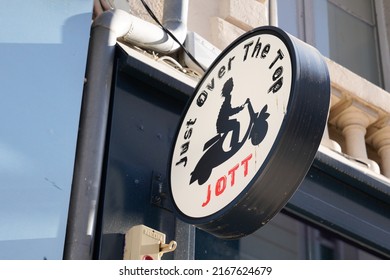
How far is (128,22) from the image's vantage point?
4.83m

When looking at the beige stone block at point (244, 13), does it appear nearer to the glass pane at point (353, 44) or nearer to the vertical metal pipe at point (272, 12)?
the vertical metal pipe at point (272, 12)

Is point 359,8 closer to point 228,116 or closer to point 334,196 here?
point 334,196

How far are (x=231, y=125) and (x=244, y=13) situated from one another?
2.14 m

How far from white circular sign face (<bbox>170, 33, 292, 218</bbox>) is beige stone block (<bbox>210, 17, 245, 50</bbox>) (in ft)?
4.59

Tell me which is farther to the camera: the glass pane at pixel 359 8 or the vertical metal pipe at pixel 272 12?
the glass pane at pixel 359 8

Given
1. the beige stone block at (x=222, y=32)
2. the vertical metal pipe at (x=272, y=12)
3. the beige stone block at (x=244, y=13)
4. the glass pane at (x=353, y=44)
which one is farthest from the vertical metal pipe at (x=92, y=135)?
the glass pane at (x=353, y=44)

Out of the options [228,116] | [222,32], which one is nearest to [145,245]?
[228,116]

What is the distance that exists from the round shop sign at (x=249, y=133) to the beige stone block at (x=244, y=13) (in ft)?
5.37

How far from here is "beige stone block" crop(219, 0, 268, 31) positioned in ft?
19.1

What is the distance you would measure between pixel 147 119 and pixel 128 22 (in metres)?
0.54

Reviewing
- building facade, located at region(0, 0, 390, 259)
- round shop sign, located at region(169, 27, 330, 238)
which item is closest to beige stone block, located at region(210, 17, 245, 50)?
building facade, located at region(0, 0, 390, 259)

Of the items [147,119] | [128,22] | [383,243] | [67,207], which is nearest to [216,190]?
[67,207]

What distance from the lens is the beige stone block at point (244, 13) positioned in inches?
229

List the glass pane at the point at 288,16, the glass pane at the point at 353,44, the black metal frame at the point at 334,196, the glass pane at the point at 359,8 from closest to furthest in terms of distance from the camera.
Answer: the black metal frame at the point at 334,196 < the glass pane at the point at 288,16 < the glass pane at the point at 353,44 < the glass pane at the point at 359,8
